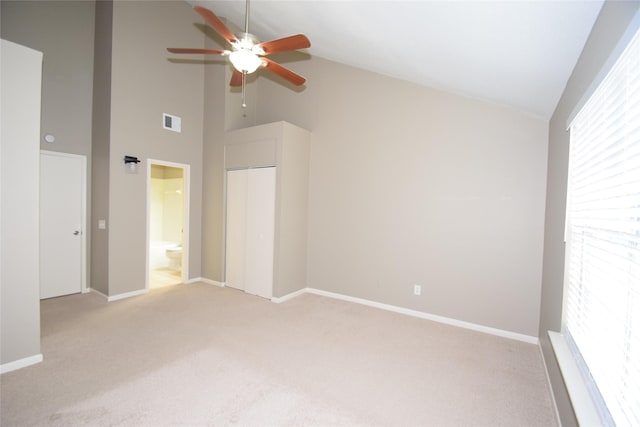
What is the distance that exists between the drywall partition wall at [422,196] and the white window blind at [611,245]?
1.31m

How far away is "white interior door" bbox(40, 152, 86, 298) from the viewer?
3818 millimetres

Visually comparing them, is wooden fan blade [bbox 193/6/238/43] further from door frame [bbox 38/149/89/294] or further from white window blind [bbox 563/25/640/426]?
door frame [bbox 38/149/89/294]

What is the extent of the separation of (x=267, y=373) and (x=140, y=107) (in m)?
3.99

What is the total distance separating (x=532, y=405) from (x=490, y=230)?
1.71 m

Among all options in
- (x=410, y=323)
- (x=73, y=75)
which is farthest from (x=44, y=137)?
(x=410, y=323)

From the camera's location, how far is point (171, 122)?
4.47 meters

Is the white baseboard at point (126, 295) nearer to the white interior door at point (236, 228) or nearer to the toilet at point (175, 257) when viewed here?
the white interior door at point (236, 228)

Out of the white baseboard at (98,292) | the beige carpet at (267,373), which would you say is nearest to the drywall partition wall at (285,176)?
the beige carpet at (267,373)

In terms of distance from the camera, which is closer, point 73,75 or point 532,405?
point 532,405

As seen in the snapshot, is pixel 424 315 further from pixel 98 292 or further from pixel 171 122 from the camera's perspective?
pixel 171 122

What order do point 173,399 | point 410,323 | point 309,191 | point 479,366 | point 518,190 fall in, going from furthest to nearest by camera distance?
point 309,191, point 410,323, point 518,190, point 479,366, point 173,399

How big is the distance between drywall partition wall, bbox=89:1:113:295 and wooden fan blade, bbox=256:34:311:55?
287 centimetres

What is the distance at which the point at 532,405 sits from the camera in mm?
2029

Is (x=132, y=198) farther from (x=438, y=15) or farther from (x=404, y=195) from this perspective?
(x=438, y=15)
